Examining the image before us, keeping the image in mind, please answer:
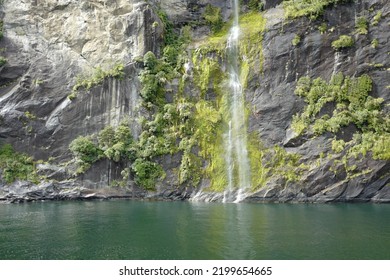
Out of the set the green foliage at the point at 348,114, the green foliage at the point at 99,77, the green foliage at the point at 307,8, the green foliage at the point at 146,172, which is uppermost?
the green foliage at the point at 307,8

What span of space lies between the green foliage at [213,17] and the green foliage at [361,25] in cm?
1481

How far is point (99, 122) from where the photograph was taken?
4084 cm

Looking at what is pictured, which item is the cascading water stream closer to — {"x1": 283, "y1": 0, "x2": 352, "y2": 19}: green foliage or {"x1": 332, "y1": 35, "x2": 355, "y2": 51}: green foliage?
{"x1": 283, "y1": 0, "x2": 352, "y2": 19}: green foliage

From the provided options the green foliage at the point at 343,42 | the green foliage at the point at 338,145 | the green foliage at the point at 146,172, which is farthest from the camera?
the green foliage at the point at 343,42

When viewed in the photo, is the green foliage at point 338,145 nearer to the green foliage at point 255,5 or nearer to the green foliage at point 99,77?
the green foliage at point 255,5

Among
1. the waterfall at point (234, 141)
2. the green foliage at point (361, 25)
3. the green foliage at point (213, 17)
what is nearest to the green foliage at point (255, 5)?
the green foliage at point (213, 17)

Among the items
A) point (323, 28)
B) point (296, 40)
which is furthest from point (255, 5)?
point (323, 28)

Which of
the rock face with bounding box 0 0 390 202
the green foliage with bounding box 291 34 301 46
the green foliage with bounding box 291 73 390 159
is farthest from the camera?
the green foliage with bounding box 291 34 301 46

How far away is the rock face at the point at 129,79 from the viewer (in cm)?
3509

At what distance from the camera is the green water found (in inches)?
662

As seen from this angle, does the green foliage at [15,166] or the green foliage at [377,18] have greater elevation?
the green foliage at [377,18]

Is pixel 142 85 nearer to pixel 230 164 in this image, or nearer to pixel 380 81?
pixel 230 164

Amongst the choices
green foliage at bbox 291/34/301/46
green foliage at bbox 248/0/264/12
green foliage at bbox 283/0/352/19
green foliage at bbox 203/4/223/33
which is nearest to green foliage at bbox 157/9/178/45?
green foliage at bbox 203/4/223/33

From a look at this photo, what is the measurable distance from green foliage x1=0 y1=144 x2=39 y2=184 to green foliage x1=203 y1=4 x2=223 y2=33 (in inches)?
972
